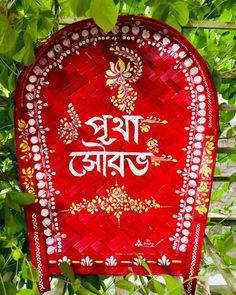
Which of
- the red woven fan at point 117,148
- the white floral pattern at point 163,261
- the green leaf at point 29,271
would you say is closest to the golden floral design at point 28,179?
the red woven fan at point 117,148

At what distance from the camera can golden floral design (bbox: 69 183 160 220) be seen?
0.69m

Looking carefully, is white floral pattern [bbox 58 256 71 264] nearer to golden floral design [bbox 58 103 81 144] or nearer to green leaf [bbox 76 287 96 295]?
green leaf [bbox 76 287 96 295]

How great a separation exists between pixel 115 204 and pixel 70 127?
14cm

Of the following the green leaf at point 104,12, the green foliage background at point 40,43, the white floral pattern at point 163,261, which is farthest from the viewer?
the white floral pattern at point 163,261

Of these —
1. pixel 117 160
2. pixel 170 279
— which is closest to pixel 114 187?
pixel 117 160

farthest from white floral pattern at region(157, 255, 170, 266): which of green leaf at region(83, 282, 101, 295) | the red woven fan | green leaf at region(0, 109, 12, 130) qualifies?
green leaf at region(0, 109, 12, 130)

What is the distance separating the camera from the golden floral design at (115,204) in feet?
2.25

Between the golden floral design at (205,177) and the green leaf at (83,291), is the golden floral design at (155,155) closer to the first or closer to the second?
the golden floral design at (205,177)

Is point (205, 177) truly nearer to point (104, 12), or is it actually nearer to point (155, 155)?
point (155, 155)

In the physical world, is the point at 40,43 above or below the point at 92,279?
above

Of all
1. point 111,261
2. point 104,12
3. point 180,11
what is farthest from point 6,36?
point 111,261

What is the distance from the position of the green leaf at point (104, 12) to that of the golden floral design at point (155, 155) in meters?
0.23

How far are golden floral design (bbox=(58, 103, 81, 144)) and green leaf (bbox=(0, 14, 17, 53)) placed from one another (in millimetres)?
138

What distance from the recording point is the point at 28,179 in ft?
2.24
